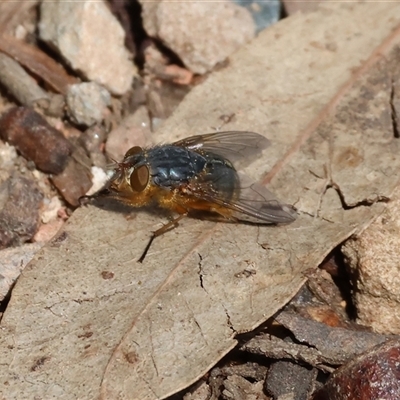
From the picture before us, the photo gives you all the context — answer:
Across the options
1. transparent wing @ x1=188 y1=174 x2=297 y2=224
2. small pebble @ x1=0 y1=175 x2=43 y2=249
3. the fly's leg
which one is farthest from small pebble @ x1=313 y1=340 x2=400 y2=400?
small pebble @ x1=0 y1=175 x2=43 y2=249

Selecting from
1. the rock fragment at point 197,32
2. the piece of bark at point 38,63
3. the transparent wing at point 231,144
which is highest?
the rock fragment at point 197,32

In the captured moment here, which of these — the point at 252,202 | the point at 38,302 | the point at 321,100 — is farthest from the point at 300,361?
the point at 321,100

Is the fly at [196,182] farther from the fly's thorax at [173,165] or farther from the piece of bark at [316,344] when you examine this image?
the piece of bark at [316,344]

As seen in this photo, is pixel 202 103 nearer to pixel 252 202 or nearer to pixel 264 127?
pixel 264 127

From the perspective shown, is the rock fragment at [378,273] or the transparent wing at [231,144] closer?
the rock fragment at [378,273]

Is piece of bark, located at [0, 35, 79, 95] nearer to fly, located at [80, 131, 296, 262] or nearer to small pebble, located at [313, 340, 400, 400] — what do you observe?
fly, located at [80, 131, 296, 262]

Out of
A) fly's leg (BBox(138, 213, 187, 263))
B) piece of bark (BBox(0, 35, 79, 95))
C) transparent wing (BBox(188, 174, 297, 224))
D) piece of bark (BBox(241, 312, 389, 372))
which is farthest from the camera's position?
piece of bark (BBox(0, 35, 79, 95))

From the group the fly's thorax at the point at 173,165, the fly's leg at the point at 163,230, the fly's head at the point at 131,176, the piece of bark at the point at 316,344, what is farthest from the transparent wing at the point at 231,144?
the piece of bark at the point at 316,344

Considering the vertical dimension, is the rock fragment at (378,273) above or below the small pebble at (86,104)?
below

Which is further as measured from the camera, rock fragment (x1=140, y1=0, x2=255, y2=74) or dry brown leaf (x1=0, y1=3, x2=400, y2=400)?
rock fragment (x1=140, y1=0, x2=255, y2=74)
